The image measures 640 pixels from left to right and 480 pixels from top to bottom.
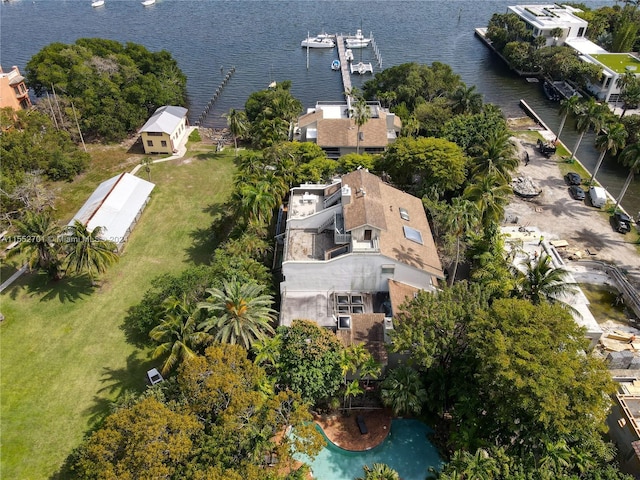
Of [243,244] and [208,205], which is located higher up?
[243,244]

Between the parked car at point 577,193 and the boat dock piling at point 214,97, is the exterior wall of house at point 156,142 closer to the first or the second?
the boat dock piling at point 214,97

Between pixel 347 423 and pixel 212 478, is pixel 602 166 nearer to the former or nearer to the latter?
pixel 347 423

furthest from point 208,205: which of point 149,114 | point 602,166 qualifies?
point 602,166

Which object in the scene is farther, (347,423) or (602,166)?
(602,166)

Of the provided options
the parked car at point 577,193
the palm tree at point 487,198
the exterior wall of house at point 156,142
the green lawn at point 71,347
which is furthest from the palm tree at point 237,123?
the parked car at point 577,193

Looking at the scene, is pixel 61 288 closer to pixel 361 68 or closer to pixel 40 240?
pixel 40 240

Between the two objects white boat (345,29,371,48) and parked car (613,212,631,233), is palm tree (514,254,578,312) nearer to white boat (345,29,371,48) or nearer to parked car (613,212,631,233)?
parked car (613,212,631,233)

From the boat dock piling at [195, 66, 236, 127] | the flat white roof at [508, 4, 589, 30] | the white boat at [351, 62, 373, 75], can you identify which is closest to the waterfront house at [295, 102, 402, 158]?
the boat dock piling at [195, 66, 236, 127]

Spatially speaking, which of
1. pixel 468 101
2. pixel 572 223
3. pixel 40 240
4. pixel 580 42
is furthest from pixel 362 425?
pixel 580 42
